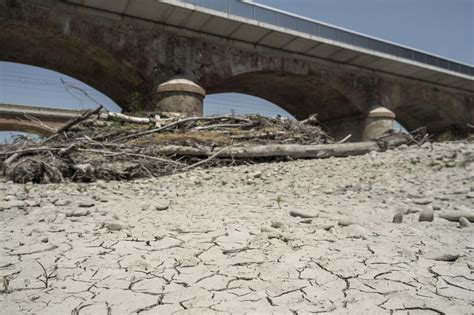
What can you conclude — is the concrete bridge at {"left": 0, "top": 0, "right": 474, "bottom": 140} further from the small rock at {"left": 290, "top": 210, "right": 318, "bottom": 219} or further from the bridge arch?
the small rock at {"left": 290, "top": 210, "right": 318, "bottom": 219}

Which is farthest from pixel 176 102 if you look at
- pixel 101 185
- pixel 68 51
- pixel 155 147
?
pixel 101 185

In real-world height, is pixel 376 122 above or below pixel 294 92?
below

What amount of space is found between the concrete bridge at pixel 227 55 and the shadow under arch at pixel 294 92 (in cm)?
3

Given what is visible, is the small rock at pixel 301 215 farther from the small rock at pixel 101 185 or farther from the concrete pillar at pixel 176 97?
the concrete pillar at pixel 176 97

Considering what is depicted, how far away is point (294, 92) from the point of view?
36.5 ft

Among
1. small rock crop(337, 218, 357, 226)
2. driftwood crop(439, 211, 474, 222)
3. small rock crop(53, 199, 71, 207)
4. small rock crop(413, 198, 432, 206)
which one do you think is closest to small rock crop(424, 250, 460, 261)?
small rock crop(337, 218, 357, 226)

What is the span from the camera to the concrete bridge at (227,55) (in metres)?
7.08

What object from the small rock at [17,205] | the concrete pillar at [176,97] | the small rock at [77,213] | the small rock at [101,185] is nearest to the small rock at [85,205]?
the small rock at [77,213]

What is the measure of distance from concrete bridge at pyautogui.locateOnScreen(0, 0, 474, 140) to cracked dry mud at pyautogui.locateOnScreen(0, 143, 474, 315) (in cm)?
530

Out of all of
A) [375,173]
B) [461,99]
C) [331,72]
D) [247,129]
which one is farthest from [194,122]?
[461,99]

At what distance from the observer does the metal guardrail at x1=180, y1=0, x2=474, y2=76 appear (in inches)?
315

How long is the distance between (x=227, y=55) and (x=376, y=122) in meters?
5.48

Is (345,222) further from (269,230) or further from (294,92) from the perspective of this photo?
(294,92)

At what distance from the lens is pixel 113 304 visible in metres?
1.05
